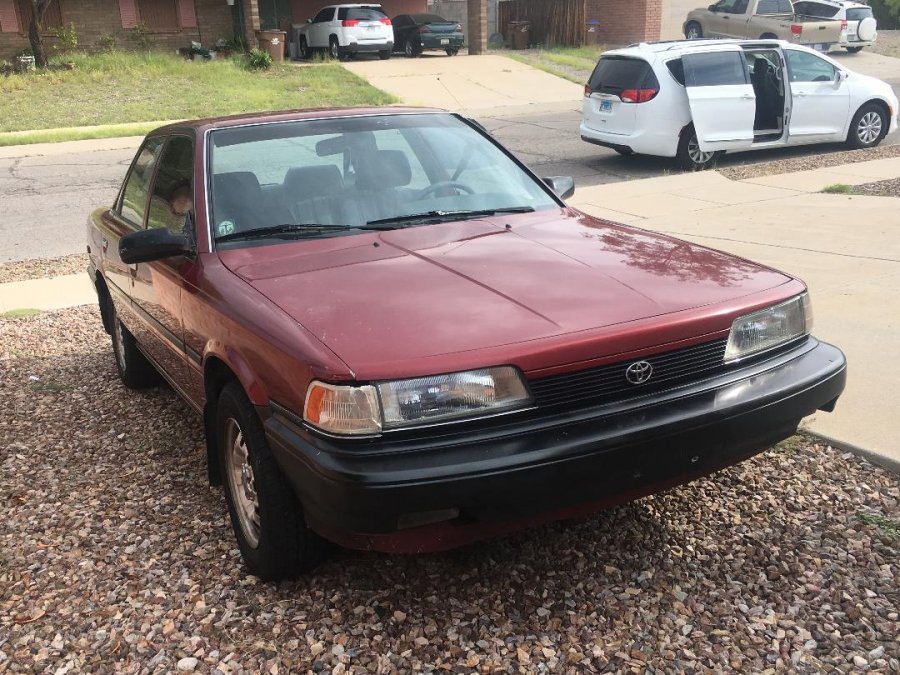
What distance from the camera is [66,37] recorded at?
1044 inches

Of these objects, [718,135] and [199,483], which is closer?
[199,483]

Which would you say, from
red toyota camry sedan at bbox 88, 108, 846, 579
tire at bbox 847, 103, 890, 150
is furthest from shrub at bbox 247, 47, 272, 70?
red toyota camry sedan at bbox 88, 108, 846, 579

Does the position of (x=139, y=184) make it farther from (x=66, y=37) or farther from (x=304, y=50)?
(x=304, y=50)

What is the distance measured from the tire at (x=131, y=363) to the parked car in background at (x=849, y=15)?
2794 centimetres

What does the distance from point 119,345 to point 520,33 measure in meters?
29.0

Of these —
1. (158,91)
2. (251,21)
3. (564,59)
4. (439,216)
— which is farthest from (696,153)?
(251,21)

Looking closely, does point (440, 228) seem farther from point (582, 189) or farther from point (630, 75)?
point (630, 75)

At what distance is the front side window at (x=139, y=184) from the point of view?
15.7ft

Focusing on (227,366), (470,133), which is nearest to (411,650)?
(227,366)

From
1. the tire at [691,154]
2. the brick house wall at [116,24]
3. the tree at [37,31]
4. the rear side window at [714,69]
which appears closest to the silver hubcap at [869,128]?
the rear side window at [714,69]

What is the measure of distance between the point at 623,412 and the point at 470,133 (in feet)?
7.28

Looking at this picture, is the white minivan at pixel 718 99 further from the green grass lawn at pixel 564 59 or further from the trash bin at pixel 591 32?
the trash bin at pixel 591 32

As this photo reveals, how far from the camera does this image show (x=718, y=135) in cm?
1224

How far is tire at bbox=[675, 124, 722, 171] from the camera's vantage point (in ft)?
40.3
